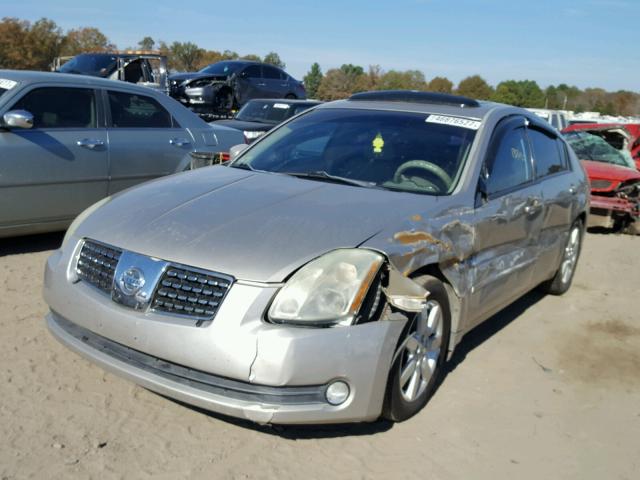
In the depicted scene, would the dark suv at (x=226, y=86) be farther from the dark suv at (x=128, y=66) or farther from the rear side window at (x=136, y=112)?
the rear side window at (x=136, y=112)

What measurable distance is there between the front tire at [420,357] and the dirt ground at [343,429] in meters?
0.13

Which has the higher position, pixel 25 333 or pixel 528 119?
pixel 528 119

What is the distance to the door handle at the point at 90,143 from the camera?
5.93 meters

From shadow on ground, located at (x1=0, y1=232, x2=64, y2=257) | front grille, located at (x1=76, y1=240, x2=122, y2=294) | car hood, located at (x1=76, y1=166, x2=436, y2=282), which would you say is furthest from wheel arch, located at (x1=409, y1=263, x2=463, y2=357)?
shadow on ground, located at (x1=0, y1=232, x2=64, y2=257)

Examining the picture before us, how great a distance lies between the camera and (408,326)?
10.3 feet

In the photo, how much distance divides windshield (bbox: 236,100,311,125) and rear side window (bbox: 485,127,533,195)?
7569 millimetres

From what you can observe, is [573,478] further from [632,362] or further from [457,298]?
[632,362]

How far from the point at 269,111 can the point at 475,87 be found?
76.0m

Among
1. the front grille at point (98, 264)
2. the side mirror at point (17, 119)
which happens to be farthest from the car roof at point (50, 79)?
the front grille at point (98, 264)

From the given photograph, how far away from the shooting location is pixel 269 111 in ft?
40.2

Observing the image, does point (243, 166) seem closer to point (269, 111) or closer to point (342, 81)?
point (269, 111)

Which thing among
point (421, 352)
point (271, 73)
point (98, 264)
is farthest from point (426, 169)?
point (271, 73)

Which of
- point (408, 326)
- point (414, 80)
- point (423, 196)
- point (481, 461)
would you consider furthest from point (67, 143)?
point (414, 80)

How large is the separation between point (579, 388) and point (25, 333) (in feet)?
11.3
